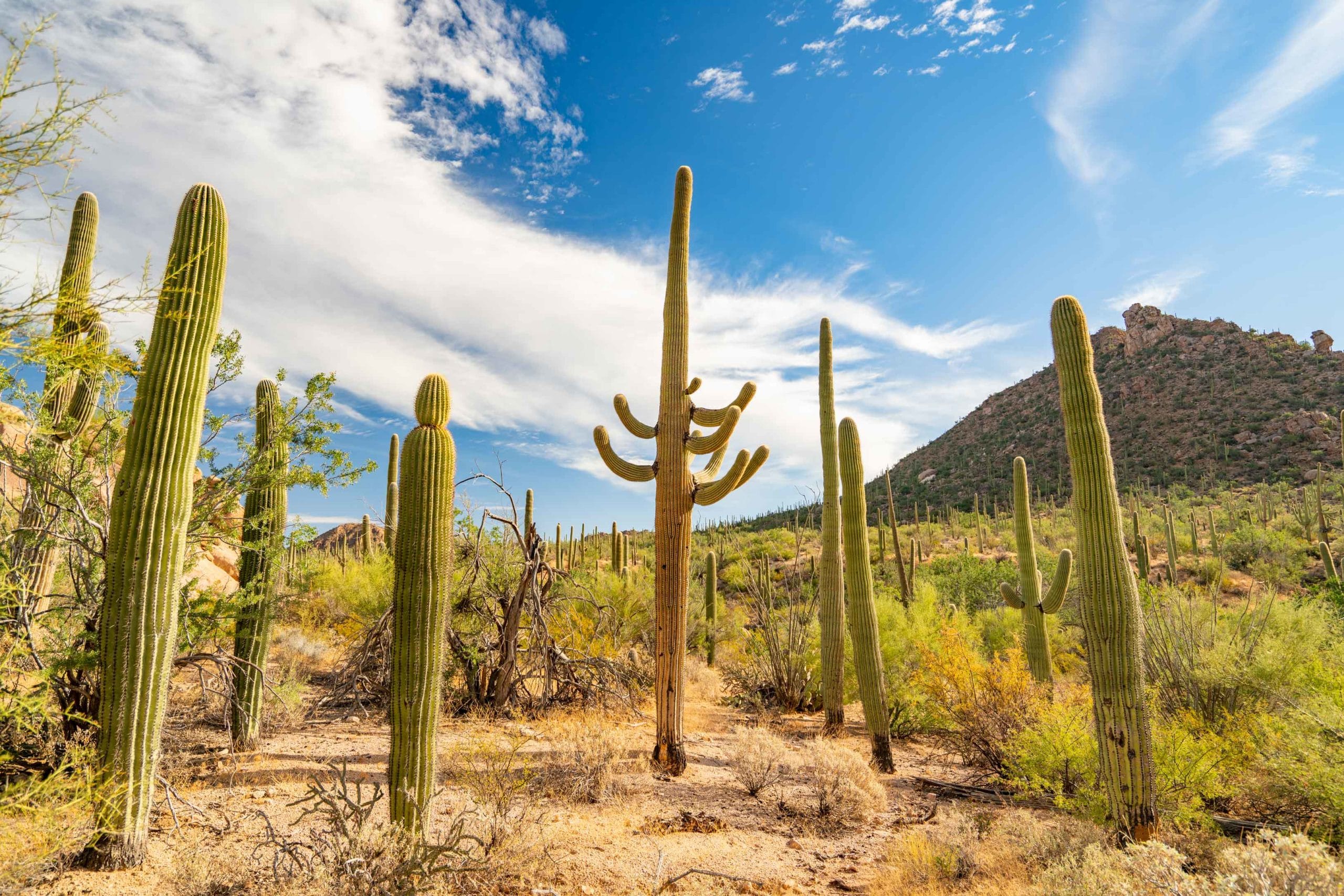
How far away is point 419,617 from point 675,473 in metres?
3.71

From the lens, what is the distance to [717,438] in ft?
25.8

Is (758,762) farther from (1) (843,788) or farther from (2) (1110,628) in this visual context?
(2) (1110,628)

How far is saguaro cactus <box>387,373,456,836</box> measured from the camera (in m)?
4.88

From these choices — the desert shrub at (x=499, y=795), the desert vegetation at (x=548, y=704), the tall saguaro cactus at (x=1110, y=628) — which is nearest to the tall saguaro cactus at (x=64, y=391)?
the desert vegetation at (x=548, y=704)

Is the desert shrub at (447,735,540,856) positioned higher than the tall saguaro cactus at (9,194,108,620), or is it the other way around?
the tall saguaro cactus at (9,194,108,620)

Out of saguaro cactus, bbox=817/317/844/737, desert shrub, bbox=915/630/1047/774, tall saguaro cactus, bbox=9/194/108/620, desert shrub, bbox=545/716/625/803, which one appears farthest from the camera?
saguaro cactus, bbox=817/317/844/737

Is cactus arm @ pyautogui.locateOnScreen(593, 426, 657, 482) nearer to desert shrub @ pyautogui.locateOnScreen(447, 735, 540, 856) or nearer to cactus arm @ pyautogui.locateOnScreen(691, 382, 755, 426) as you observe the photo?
cactus arm @ pyautogui.locateOnScreen(691, 382, 755, 426)

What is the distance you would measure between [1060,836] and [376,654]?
26.4ft

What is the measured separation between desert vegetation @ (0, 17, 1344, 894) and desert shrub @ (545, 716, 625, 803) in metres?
0.05

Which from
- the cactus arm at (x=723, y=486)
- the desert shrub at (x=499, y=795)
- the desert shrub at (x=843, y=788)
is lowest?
the desert shrub at (x=843, y=788)

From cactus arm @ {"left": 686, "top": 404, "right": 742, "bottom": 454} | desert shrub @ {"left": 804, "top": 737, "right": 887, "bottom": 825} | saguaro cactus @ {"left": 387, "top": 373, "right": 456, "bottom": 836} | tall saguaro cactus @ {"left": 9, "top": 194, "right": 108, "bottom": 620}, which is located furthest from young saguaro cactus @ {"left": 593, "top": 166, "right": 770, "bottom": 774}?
tall saguaro cactus @ {"left": 9, "top": 194, "right": 108, "bottom": 620}

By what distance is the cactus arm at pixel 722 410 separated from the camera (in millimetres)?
7922

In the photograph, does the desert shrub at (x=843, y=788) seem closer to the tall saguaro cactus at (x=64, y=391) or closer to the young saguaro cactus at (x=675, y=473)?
the young saguaro cactus at (x=675, y=473)

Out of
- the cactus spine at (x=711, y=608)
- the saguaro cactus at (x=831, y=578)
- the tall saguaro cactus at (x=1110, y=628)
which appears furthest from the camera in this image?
the cactus spine at (x=711, y=608)
